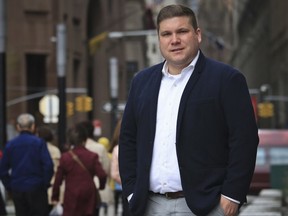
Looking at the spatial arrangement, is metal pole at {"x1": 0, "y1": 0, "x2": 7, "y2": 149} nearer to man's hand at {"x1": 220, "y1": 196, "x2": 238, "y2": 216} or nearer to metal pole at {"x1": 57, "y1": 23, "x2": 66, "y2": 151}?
metal pole at {"x1": 57, "y1": 23, "x2": 66, "y2": 151}

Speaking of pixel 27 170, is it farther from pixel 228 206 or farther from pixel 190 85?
pixel 228 206

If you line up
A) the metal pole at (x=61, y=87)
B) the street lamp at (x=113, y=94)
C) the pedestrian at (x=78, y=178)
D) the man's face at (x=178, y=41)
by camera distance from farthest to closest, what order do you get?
the street lamp at (x=113, y=94), the metal pole at (x=61, y=87), the pedestrian at (x=78, y=178), the man's face at (x=178, y=41)

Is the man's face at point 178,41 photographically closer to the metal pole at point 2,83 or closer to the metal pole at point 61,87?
the metal pole at point 2,83

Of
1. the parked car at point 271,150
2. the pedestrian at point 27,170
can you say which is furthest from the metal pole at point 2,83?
the parked car at point 271,150

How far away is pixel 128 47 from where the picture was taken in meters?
121

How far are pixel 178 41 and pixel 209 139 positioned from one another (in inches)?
22.8

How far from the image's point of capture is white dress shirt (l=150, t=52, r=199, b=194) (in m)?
5.55

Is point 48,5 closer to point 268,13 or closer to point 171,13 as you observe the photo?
point 268,13

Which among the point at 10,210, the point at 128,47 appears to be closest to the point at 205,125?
the point at 10,210

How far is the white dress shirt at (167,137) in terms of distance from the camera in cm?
555

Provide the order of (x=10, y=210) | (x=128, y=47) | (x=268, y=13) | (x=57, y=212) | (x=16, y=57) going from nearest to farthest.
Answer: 1. (x=57, y=212)
2. (x=10, y=210)
3. (x=16, y=57)
4. (x=268, y=13)
5. (x=128, y=47)

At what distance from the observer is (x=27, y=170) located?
12.9m

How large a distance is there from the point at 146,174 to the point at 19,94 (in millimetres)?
61671

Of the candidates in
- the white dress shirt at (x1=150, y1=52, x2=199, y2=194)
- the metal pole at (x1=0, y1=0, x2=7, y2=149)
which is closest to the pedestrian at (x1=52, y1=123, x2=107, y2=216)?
the white dress shirt at (x1=150, y1=52, x2=199, y2=194)
